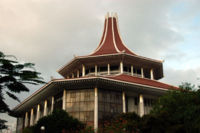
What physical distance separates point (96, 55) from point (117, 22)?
13826mm

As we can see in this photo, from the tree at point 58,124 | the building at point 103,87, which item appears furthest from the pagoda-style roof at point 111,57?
the tree at point 58,124

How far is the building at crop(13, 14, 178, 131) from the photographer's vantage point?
35.8 metres

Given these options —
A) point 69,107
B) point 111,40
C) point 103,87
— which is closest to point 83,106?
point 69,107

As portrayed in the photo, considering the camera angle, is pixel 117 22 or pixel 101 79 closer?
pixel 101 79

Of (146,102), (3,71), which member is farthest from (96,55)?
(3,71)

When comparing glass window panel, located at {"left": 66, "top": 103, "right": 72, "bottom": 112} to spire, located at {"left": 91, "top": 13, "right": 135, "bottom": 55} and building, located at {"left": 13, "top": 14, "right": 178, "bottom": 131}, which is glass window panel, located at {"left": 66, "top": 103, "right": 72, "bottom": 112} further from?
spire, located at {"left": 91, "top": 13, "right": 135, "bottom": 55}

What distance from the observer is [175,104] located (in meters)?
25.7

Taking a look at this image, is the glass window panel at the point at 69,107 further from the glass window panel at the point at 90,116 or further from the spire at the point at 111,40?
the spire at the point at 111,40

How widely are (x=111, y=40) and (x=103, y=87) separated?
16.0 m

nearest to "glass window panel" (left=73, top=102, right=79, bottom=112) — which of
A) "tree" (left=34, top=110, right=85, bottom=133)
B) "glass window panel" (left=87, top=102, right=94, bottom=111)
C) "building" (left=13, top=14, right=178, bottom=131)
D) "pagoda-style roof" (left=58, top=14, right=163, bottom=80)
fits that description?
"building" (left=13, top=14, right=178, bottom=131)

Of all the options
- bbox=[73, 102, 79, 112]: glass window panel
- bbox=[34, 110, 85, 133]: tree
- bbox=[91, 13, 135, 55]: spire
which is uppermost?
bbox=[91, 13, 135, 55]: spire

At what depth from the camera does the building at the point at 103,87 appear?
35.8 m

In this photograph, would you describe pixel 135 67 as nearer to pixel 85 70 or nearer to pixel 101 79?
pixel 85 70

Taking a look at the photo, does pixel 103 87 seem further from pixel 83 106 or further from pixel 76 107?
pixel 76 107
